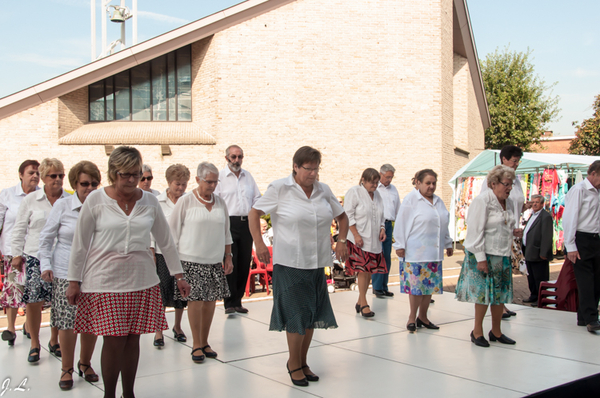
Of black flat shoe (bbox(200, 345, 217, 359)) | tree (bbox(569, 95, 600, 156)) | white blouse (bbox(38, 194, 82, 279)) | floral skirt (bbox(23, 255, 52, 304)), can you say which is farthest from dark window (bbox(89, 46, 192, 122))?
tree (bbox(569, 95, 600, 156))

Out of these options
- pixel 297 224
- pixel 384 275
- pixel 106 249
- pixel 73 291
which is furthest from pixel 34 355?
pixel 384 275

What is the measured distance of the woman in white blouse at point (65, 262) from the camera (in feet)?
14.7

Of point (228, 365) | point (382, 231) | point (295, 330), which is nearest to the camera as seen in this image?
point (295, 330)

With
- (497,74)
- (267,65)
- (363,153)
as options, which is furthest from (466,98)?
(497,74)

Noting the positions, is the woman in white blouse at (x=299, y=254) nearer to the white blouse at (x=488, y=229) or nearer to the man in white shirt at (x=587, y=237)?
the white blouse at (x=488, y=229)

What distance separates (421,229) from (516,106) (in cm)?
3314

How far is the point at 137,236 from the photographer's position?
3.70m

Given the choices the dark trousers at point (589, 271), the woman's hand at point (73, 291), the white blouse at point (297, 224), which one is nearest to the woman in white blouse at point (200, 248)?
the white blouse at point (297, 224)

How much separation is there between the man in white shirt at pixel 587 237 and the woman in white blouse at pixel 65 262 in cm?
516

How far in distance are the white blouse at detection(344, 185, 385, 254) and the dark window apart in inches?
542

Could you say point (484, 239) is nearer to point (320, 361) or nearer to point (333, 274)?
point (320, 361)

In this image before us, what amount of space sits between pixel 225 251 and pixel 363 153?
1482 centimetres

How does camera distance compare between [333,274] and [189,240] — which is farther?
[333,274]

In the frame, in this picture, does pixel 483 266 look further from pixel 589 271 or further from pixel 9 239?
pixel 9 239
